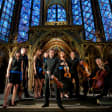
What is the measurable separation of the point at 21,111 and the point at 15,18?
45.9 feet

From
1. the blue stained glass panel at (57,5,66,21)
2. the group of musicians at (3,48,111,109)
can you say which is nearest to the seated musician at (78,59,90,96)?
the group of musicians at (3,48,111,109)

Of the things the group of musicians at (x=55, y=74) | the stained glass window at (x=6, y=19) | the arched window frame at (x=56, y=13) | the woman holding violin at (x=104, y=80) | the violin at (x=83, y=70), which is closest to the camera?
the group of musicians at (x=55, y=74)

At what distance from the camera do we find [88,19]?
14367 millimetres

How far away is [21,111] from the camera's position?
254 cm

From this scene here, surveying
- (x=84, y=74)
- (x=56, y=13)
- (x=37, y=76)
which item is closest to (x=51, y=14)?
(x=56, y=13)

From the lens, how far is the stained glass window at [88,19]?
44.3 ft

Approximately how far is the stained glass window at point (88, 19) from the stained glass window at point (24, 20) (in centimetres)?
812

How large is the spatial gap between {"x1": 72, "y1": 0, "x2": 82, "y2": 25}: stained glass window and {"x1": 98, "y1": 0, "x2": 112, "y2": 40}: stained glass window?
297cm

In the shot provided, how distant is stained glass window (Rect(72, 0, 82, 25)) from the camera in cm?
1466

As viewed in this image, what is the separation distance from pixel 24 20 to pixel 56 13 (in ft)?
17.3

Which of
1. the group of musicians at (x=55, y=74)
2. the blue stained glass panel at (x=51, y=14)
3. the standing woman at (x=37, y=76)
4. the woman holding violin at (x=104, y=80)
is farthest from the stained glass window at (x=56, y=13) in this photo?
the woman holding violin at (x=104, y=80)

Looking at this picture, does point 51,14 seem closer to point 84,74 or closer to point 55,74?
point 84,74

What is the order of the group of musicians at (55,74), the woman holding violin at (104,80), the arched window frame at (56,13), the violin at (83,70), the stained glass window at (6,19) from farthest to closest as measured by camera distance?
the arched window frame at (56,13)
the stained glass window at (6,19)
the violin at (83,70)
the woman holding violin at (104,80)
the group of musicians at (55,74)

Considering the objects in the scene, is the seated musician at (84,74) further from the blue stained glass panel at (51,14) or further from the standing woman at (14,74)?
the blue stained glass panel at (51,14)
